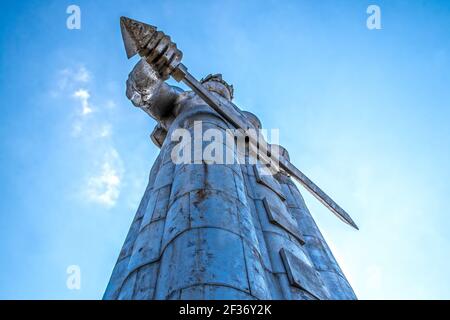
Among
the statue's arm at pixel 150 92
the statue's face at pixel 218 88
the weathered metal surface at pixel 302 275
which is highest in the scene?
the statue's face at pixel 218 88

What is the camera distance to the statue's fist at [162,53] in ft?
26.2

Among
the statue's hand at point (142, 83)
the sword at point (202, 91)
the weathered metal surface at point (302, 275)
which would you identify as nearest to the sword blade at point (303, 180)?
the sword at point (202, 91)

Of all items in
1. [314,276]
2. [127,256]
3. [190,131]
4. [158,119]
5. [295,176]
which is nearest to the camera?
[314,276]

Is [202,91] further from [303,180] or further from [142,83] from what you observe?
[303,180]

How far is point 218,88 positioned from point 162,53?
5291 millimetres

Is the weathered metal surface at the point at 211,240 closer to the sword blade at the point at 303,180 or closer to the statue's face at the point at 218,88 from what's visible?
the sword blade at the point at 303,180

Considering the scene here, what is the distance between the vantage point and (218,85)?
13.4 m

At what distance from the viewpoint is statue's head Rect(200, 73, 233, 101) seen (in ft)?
42.7

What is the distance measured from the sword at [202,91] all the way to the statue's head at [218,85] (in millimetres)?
4198

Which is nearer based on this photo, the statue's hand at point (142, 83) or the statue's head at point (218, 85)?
the statue's hand at point (142, 83)
